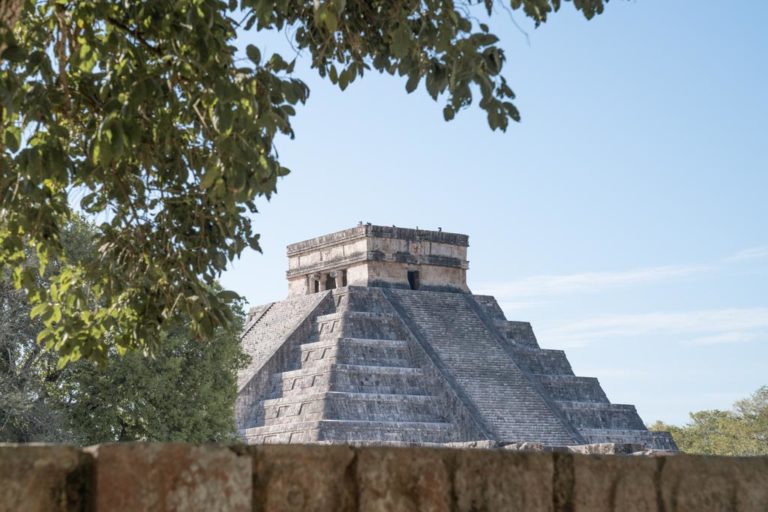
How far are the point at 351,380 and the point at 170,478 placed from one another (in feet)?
117

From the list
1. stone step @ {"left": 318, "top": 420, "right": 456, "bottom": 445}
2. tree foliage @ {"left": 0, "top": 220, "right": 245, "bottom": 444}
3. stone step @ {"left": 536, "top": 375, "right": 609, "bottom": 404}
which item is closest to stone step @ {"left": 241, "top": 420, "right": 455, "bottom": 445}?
stone step @ {"left": 318, "top": 420, "right": 456, "bottom": 445}

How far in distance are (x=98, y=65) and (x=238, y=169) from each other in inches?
86.2

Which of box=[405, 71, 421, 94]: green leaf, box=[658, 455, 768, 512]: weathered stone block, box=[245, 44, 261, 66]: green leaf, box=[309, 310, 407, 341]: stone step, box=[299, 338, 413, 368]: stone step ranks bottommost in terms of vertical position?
box=[658, 455, 768, 512]: weathered stone block

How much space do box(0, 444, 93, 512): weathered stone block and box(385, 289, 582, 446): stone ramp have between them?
36.3 metres

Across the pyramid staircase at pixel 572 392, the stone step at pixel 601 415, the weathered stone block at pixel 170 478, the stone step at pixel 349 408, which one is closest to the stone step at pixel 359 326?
the stone step at pixel 349 408

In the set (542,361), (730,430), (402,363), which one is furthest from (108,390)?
(730,430)

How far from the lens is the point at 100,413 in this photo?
23.0m

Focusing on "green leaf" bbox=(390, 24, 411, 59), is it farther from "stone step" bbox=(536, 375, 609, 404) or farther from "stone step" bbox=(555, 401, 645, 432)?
"stone step" bbox=(536, 375, 609, 404)

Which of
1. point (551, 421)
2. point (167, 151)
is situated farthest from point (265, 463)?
point (551, 421)

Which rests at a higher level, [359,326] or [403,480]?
[359,326]

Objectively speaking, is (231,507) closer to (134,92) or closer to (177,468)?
(177,468)

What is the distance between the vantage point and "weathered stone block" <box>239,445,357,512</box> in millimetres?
3256

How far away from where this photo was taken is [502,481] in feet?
12.2

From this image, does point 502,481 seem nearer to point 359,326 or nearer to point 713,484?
point 713,484
